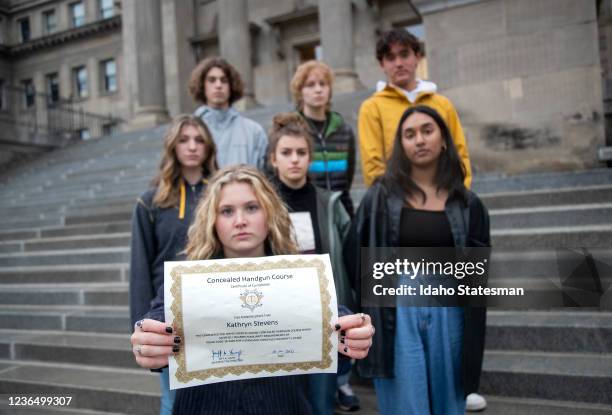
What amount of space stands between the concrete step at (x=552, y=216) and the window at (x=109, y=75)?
32.4 meters

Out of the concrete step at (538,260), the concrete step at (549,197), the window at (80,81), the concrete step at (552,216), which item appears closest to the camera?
the concrete step at (538,260)

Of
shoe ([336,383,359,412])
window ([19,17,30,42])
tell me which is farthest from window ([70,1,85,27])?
shoe ([336,383,359,412])

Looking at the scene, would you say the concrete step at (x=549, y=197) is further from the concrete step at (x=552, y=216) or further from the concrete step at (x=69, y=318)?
the concrete step at (x=69, y=318)

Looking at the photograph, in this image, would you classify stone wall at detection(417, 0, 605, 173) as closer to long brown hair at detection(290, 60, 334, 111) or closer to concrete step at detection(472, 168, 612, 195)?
concrete step at detection(472, 168, 612, 195)

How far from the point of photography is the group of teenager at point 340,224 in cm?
178

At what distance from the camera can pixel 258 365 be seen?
1.55 meters

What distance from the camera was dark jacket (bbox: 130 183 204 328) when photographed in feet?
8.73

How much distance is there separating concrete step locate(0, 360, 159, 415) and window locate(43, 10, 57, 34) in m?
40.4

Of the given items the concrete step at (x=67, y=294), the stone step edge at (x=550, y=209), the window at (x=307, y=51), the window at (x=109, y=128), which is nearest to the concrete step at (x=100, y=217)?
the concrete step at (x=67, y=294)

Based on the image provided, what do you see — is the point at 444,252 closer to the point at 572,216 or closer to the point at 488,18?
the point at 572,216

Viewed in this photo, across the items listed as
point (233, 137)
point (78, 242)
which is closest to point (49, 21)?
point (78, 242)

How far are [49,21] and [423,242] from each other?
43.8 meters

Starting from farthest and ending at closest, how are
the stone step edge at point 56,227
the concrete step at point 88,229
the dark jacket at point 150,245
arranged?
the stone step edge at point 56,227 → the concrete step at point 88,229 → the dark jacket at point 150,245
